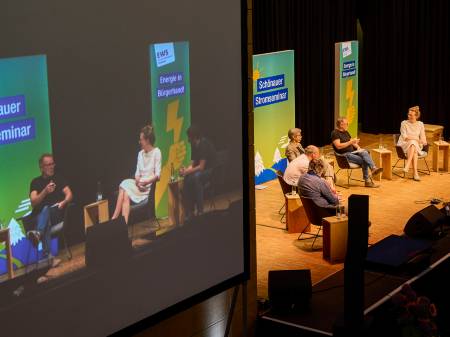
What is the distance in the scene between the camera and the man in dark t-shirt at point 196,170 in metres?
5.64

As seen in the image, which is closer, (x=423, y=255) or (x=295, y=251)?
(x=423, y=255)

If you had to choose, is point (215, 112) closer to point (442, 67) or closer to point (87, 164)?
point (87, 164)

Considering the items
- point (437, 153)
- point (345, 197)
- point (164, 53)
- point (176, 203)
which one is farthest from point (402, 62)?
point (164, 53)

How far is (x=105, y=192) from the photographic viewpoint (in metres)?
5.01

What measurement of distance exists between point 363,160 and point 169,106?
7.03 m

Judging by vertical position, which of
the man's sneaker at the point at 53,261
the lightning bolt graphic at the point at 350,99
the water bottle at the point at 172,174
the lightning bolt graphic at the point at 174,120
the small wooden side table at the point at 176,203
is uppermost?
the lightning bolt graphic at the point at 174,120

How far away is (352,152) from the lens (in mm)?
12141

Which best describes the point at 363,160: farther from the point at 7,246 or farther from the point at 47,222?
the point at 7,246

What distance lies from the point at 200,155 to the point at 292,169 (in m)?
4.42

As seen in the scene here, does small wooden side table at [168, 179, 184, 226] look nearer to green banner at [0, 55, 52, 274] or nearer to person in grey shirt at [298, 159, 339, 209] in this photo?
green banner at [0, 55, 52, 274]

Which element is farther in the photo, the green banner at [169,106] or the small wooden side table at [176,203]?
Result: the small wooden side table at [176,203]

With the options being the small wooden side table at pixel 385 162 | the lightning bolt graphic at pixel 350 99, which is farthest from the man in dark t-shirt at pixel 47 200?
the lightning bolt graphic at pixel 350 99

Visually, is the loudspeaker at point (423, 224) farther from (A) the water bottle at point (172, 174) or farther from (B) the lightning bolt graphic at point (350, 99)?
(B) the lightning bolt graphic at point (350, 99)

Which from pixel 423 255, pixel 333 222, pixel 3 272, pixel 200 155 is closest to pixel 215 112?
pixel 200 155
